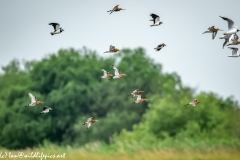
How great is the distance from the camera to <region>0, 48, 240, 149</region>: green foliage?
60.2 metres

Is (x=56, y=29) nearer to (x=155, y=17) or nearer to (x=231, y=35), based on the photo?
(x=155, y=17)

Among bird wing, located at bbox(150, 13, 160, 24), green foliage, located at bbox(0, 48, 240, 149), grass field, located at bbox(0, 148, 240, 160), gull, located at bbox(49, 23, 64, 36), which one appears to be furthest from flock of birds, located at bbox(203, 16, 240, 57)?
green foliage, located at bbox(0, 48, 240, 149)

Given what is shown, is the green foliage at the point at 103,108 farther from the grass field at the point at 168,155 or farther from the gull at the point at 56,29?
the gull at the point at 56,29

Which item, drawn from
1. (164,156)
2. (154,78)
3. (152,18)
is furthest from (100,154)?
(154,78)

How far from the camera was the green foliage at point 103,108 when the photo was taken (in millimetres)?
60250

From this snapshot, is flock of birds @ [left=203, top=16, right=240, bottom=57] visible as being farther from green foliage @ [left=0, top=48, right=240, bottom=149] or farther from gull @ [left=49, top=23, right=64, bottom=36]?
green foliage @ [left=0, top=48, right=240, bottom=149]

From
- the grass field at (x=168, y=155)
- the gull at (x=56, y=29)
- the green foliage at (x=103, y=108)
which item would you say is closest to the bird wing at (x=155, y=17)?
the gull at (x=56, y=29)

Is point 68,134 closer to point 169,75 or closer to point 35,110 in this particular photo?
point 35,110

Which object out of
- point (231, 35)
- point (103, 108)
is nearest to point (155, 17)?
point (231, 35)

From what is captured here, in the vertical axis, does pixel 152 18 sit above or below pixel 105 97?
above

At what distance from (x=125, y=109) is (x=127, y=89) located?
85.4 inches

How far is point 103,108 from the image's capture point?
73938 mm

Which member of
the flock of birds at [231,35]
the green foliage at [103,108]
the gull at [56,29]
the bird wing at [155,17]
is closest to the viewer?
the flock of birds at [231,35]

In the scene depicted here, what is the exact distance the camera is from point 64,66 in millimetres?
79250
